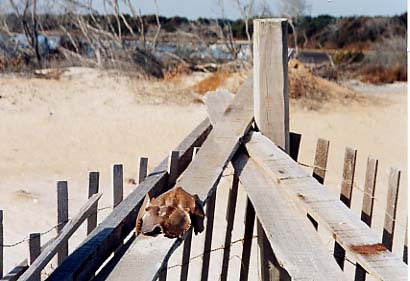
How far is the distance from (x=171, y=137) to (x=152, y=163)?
1578 mm

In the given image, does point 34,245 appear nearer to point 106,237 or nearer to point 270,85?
point 106,237

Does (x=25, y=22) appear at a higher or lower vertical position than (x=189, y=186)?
higher

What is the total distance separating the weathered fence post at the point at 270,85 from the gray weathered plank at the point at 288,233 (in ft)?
0.77

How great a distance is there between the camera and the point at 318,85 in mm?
12688

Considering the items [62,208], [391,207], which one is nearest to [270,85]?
[391,207]

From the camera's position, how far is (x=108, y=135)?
31.4ft

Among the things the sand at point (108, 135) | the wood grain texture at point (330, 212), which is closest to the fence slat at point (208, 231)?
the wood grain texture at point (330, 212)

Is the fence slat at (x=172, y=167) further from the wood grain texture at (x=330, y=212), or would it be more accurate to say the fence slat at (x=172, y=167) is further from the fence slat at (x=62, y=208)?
the fence slat at (x=62, y=208)

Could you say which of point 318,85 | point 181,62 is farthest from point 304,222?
point 181,62

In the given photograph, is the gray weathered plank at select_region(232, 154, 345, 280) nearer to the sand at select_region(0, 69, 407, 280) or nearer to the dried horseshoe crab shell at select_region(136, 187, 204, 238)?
the dried horseshoe crab shell at select_region(136, 187, 204, 238)

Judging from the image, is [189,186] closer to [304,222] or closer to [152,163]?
[304,222]

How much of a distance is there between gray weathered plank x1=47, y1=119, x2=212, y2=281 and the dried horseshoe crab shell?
116mm

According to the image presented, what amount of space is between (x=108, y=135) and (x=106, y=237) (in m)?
7.85

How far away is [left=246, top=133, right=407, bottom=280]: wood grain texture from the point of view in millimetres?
1589
